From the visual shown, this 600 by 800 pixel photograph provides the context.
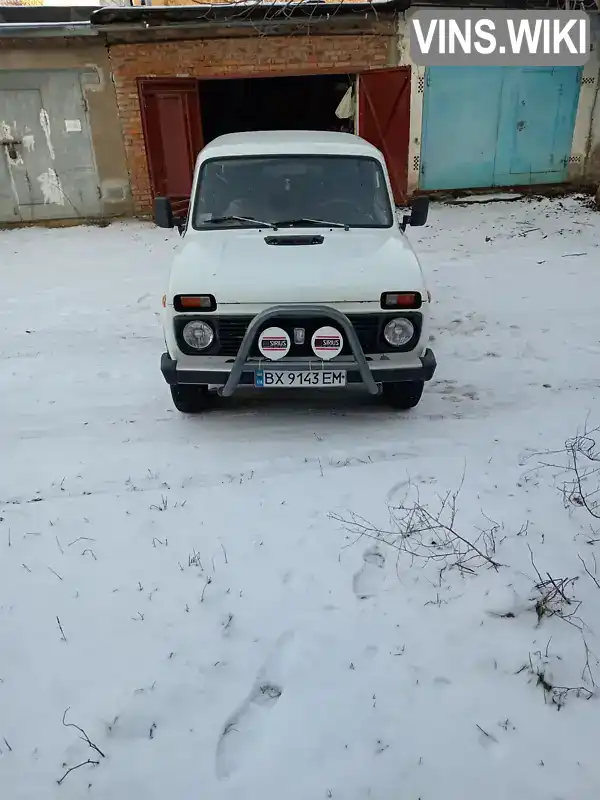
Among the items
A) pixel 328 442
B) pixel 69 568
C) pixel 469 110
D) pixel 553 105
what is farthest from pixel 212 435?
pixel 553 105

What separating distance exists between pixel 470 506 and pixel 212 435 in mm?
1717

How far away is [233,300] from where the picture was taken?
11.1ft

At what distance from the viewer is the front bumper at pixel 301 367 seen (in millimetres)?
3321

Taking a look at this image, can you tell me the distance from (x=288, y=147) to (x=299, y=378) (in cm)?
198

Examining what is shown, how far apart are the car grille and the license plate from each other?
127 millimetres

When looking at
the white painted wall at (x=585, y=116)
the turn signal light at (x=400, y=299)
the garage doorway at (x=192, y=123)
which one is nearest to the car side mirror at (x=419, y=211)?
the turn signal light at (x=400, y=299)

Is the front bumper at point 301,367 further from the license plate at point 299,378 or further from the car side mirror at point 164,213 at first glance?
the car side mirror at point 164,213

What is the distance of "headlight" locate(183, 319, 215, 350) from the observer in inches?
137

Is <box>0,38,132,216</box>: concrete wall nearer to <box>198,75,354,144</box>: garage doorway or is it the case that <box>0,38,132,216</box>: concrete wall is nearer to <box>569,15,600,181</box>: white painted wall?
<box>198,75,354,144</box>: garage doorway

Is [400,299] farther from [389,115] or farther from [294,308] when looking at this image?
[389,115]

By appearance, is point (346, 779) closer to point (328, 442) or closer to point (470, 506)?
point (470, 506)

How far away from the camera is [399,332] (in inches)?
139

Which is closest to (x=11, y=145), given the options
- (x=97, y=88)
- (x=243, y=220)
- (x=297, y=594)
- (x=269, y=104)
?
(x=97, y=88)

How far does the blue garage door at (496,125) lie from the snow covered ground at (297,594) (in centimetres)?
740
